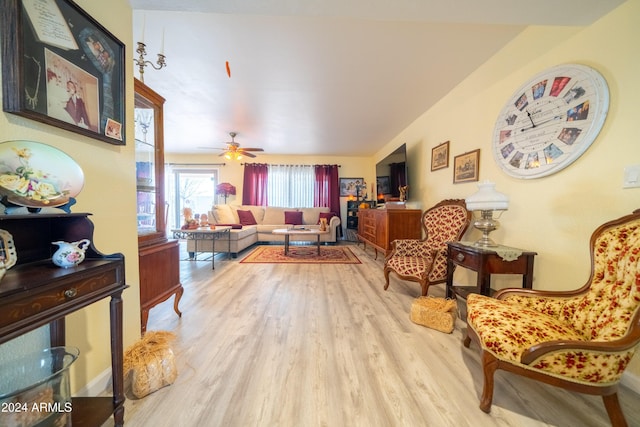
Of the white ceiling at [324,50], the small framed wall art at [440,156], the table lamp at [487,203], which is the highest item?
the white ceiling at [324,50]

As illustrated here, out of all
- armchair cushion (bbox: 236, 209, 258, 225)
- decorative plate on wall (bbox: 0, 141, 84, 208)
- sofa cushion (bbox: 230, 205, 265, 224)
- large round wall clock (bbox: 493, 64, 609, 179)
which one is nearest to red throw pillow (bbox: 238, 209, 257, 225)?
armchair cushion (bbox: 236, 209, 258, 225)

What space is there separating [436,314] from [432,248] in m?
0.94

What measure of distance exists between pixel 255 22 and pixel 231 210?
449 centimetres

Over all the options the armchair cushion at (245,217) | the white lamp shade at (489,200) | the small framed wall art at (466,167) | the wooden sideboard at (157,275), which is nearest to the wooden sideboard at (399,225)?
the small framed wall art at (466,167)

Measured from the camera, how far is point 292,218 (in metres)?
6.05

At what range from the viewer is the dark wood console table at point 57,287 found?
25.3 inches

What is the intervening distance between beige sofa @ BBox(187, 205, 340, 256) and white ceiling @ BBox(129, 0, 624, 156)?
7.19 ft

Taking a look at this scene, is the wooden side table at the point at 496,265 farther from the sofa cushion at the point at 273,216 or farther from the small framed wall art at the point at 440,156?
the sofa cushion at the point at 273,216

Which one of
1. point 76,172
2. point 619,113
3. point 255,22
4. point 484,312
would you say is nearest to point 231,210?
point 255,22

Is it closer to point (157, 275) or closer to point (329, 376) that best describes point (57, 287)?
point (157, 275)

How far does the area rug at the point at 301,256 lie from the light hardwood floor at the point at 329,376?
1638mm

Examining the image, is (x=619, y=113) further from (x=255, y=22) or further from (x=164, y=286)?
(x=164, y=286)

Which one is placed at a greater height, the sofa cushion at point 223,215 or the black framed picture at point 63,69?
the black framed picture at point 63,69

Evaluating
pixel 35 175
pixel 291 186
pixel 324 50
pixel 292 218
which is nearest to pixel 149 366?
pixel 35 175
